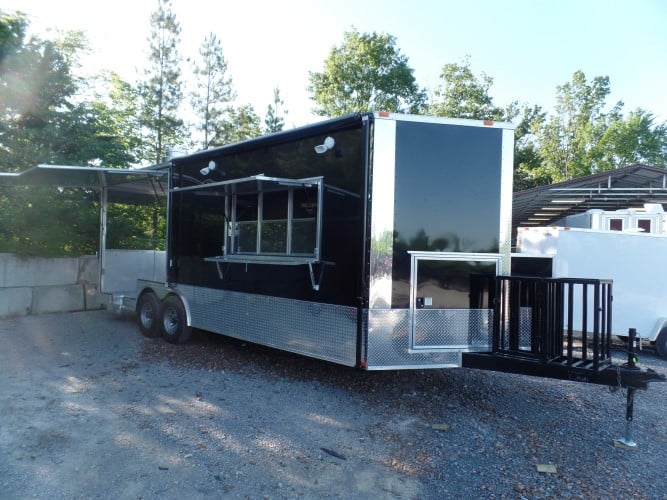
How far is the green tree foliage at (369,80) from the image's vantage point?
93.8 ft

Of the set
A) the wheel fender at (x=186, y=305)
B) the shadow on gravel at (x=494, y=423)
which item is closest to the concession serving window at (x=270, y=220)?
the wheel fender at (x=186, y=305)

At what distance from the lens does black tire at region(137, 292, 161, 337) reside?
7.99 meters

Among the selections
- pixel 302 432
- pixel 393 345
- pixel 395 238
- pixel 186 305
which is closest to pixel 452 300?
pixel 393 345

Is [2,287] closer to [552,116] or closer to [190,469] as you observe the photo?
[190,469]

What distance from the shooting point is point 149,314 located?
827 centimetres

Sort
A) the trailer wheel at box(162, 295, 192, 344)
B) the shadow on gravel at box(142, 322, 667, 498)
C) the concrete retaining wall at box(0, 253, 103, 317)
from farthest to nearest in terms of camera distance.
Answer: the concrete retaining wall at box(0, 253, 103, 317)
the trailer wheel at box(162, 295, 192, 344)
the shadow on gravel at box(142, 322, 667, 498)

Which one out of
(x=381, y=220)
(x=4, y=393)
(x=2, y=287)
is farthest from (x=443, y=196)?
(x=2, y=287)

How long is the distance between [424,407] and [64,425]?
345 centimetres

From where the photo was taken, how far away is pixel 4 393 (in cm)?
540

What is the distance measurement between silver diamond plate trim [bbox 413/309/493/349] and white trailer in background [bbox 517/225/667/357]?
3.55 m

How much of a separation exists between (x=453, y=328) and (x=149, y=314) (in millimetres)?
5364

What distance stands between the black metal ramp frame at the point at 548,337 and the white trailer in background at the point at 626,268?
11.6ft

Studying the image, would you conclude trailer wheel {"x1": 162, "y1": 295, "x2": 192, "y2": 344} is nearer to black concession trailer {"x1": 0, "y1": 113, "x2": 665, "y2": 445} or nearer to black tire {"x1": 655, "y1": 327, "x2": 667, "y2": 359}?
black concession trailer {"x1": 0, "y1": 113, "x2": 665, "y2": 445}

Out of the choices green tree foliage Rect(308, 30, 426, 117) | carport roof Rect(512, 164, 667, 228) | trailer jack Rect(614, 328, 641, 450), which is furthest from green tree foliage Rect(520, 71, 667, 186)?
trailer jack Rect(614, 328, 641, 450)
